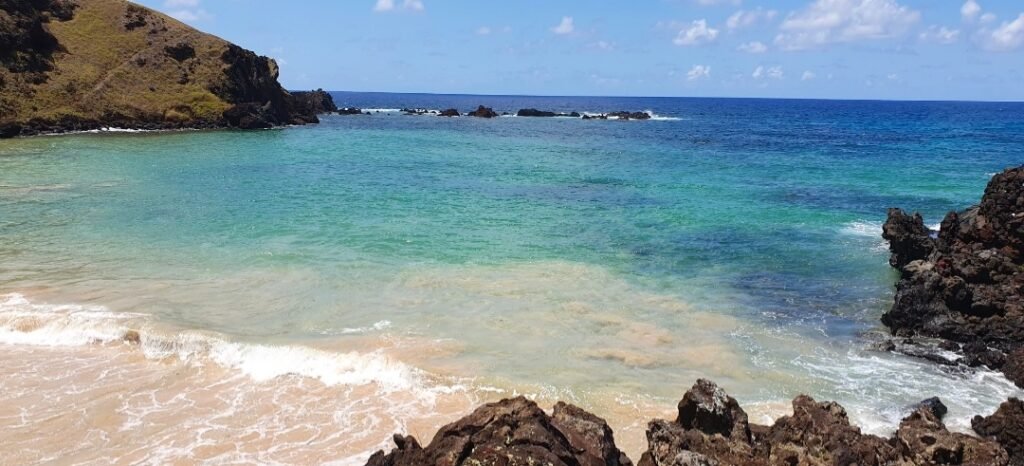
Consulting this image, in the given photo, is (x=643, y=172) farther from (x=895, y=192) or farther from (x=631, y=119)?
(x=631, y=119)

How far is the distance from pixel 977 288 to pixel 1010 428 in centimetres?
923

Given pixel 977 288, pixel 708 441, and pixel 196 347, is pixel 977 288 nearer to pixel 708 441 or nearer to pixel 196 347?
pixel 708 441

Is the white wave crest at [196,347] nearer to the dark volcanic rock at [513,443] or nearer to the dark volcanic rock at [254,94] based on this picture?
the dark volcanic rock at [513,443]

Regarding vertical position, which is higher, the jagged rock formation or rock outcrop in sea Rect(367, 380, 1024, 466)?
the jagged rock formation

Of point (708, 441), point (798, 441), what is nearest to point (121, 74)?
point (708, 441)

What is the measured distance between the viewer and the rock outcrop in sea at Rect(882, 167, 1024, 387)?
58.0 ft

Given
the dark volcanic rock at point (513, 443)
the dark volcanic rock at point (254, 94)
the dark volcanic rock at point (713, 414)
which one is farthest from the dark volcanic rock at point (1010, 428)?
the dark volcanic rock at point (254, 94)

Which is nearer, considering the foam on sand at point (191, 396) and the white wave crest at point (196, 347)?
the foam on sand at point (191, 396)

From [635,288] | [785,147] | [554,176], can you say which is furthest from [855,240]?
[785,147]

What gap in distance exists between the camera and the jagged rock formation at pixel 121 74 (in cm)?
7888

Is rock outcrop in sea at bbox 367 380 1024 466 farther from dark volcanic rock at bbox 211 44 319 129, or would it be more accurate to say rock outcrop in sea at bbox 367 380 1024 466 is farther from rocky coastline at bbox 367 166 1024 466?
dark volcanic rock at bbox 211 44 319 129

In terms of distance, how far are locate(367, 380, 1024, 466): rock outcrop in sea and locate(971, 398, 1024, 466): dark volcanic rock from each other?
17 millimetres

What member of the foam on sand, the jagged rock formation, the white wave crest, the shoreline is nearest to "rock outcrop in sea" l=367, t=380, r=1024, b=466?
the shoreline

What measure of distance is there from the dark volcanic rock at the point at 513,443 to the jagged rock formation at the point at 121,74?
3142 inches
